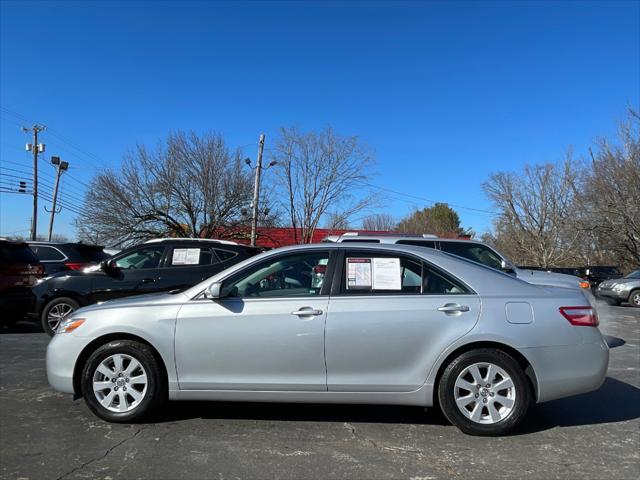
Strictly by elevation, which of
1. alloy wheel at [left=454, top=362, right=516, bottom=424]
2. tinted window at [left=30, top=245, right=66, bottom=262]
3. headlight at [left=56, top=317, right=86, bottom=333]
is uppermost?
tinted window at [left=30, top=245, right=66, bottom=262]

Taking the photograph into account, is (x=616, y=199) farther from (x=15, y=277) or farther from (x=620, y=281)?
(x=15, y=277)

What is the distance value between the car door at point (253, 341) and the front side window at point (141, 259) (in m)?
4.37

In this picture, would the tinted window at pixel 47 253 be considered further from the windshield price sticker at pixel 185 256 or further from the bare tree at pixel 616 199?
the bare tree at pixel 616 199

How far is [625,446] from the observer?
3.92 m

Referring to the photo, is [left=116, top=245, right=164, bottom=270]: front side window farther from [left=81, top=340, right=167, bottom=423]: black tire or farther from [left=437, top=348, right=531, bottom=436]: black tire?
[left=437, top=348, right=531, bottom=436]: black tire

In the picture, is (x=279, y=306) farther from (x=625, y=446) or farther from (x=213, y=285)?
(x=625, y=446)

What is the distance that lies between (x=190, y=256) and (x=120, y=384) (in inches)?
167

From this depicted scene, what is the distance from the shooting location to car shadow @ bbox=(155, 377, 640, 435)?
4.45 m

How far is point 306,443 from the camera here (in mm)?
3916

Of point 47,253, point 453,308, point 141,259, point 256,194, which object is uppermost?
point 256,194

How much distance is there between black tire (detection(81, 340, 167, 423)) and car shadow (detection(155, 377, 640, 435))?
0.71ft

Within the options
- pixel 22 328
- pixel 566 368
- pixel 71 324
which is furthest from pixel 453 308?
pixel 22 328

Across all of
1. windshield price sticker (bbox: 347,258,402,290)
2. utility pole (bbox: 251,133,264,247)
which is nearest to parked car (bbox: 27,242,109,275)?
windshield price sticker (bbox: 347,258,402,290)

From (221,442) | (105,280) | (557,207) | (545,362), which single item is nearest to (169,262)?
(105,280)
